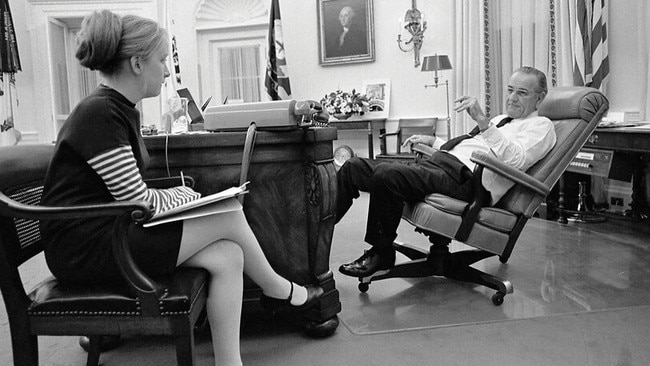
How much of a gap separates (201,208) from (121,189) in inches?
8.1

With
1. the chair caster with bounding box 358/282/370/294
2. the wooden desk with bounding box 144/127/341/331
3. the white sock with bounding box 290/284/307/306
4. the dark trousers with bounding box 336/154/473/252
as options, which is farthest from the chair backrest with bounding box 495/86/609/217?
the white sock with bounding box 290/284/307/306

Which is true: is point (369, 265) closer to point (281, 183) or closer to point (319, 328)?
point (319, 328)

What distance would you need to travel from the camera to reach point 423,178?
8.60ft

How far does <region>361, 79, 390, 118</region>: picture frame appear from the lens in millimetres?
6941

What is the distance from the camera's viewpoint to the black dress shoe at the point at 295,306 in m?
1.97

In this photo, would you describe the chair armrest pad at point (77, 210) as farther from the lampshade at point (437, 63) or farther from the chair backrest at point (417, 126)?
the chair backrest at point (417, 126)

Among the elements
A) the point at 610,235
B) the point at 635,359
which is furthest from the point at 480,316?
the point at 610,235

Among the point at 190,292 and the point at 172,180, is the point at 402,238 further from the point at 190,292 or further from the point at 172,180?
the point at 190,292

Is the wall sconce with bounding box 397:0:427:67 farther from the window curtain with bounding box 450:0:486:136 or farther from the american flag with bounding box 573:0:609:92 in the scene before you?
the american flag with bounding box 573:0:609:92

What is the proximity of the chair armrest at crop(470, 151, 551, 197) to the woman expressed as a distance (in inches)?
52.4

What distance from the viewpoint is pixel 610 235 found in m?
3.90

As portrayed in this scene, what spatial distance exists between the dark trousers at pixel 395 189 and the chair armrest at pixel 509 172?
0.21 meters

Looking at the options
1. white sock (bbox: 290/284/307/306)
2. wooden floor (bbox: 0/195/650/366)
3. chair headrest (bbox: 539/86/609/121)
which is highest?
chair headrest (bbox: 539/86/609/121)

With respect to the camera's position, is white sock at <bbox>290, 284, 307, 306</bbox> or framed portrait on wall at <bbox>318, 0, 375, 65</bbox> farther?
framed portrait on wall at <bbox>318, 0, 375, 65</bbox>
